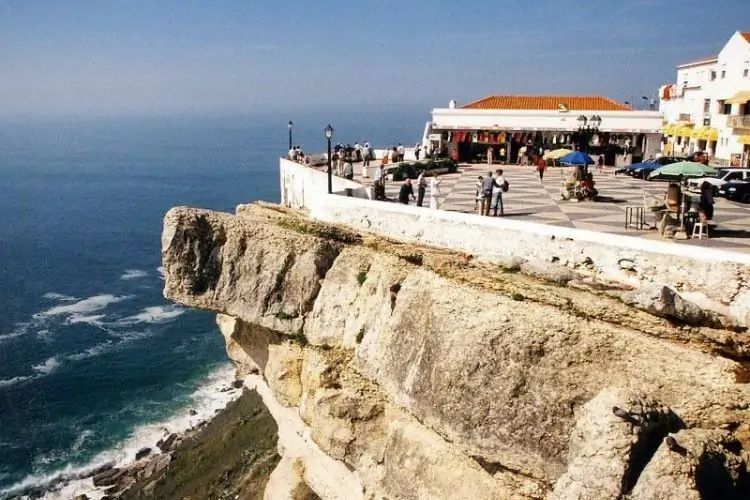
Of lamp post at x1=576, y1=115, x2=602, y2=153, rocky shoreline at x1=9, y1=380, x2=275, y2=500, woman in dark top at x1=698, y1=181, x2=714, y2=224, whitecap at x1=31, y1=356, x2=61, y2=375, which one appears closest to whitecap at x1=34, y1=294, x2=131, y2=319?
whitecap at x1=31, y1=356, x2=61, y2=375

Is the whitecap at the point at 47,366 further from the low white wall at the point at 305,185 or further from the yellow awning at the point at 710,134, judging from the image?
the yellow awning at the point at 710,134

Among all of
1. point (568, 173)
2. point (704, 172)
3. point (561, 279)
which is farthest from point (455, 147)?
point (561, 279)

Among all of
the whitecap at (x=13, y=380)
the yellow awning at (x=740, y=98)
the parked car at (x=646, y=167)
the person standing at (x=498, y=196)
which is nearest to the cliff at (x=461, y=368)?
the person standing at (x=498, y=196)

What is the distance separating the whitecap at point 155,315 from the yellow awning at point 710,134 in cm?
3714

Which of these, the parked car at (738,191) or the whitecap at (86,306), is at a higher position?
the parked car at (738,191)

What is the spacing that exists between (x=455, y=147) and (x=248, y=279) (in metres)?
23.5

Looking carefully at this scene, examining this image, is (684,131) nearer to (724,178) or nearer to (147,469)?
(724,178)

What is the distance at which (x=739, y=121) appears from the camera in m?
40.0

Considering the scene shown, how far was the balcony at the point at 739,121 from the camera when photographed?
39.6 metres

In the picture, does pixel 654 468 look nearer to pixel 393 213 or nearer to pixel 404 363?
pixel 404 363

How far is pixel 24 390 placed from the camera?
34.2 metres

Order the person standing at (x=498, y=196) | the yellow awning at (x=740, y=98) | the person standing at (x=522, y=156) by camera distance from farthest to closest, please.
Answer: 1. the yellow awning at (x=740, y=98)
2. the person standing at (x=522, y=156)
3. the person standing at (x=498, y=196)

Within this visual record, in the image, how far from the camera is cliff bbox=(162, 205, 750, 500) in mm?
9641

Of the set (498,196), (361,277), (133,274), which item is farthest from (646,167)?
(133,274)
